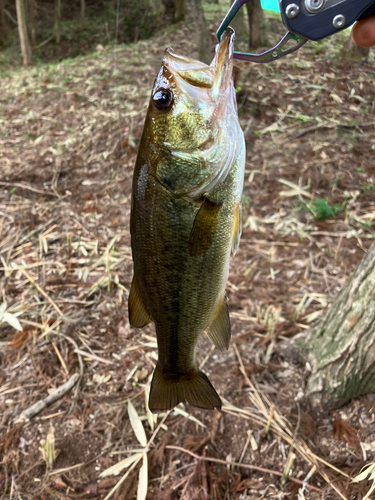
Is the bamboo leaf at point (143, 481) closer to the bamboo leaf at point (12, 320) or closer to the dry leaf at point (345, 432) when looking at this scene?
the dry leaf at point (345, 432)

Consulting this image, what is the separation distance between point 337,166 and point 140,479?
3.84m

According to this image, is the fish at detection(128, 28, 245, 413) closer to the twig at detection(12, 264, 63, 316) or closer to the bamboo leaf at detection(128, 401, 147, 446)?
the bamboo leaf at detection(128, 401, 147, 446)

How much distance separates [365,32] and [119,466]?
8.82 ft

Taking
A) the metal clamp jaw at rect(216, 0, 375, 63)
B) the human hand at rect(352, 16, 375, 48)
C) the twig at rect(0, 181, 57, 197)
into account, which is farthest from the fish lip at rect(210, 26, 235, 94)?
the twig at rect(0, 181, 57, 197)

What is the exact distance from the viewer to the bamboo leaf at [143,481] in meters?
2.13

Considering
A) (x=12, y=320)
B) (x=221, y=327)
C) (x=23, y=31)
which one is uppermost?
(x=23, y=31)

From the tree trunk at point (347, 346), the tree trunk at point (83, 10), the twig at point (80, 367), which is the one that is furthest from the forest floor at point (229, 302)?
the tree trunk at point (83, 10)

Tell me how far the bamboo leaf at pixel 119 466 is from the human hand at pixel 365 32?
102 inches

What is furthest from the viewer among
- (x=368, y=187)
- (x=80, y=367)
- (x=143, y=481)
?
(x=368, y=187)

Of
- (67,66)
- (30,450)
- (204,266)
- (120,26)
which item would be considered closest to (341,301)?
(204,266)

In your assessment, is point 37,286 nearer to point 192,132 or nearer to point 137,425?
point 137,425

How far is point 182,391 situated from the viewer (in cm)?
156

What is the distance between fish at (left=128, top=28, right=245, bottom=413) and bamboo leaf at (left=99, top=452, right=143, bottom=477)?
1500 mm

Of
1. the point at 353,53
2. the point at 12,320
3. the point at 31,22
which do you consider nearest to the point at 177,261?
the point at 12,320
